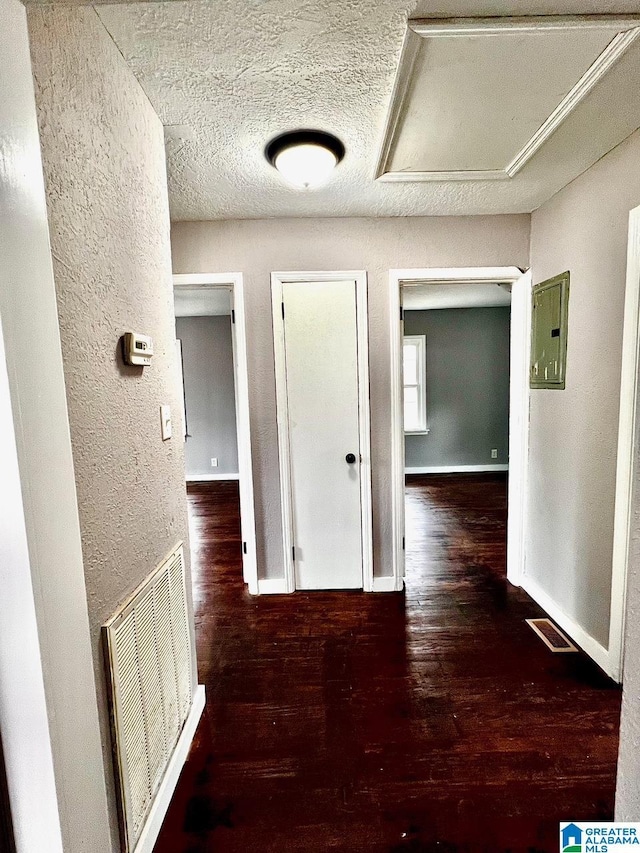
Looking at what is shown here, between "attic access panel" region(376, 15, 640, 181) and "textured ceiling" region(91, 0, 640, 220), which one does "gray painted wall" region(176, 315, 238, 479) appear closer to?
"textured ceiling" region(91, 0, 640, 220)

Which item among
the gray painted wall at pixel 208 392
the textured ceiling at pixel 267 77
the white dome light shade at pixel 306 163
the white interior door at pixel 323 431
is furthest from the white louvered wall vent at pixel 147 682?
the gray painted wall at pixel 208 392

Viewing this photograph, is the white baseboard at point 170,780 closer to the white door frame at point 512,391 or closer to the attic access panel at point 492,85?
the white door frame at point 512,391

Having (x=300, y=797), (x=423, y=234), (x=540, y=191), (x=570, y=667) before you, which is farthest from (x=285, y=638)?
(x=540, y=191)

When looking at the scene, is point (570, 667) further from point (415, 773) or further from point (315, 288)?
point (315, 288)

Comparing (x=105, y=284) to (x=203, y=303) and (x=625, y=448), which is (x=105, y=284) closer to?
(x=625, y=448)

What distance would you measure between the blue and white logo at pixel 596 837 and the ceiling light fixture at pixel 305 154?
2.25m

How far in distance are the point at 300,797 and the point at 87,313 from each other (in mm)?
1659

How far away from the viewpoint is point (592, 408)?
188cm

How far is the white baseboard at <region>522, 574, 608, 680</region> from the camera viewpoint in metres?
1.85

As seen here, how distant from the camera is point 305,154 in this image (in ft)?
5.17

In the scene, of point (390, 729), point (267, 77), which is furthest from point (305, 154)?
point (390, 729)

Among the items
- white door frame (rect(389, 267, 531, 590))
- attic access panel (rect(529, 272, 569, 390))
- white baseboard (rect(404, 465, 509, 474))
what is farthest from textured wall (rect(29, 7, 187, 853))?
white baseboard (rect(404, 465, 509, 474))

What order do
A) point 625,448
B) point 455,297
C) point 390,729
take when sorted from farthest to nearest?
point 455,297 → point 625,448 → point 390,729

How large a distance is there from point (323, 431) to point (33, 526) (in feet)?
6.15
